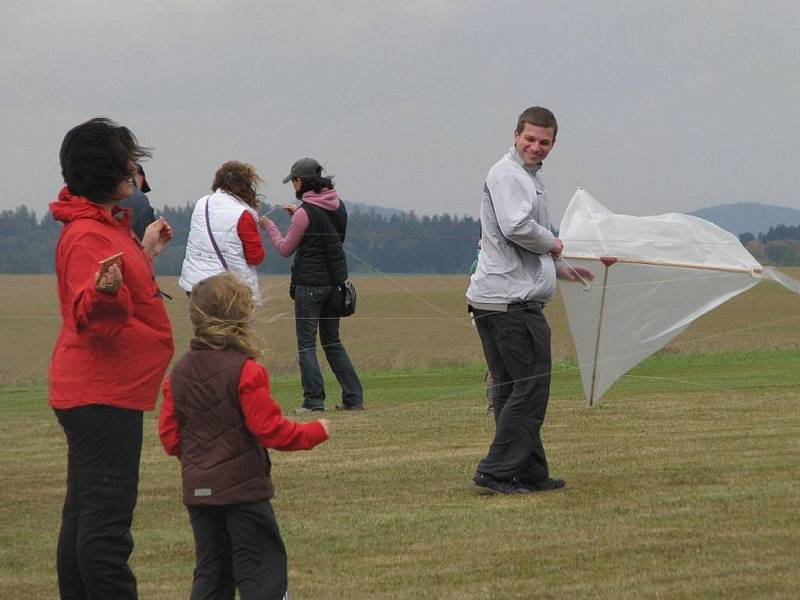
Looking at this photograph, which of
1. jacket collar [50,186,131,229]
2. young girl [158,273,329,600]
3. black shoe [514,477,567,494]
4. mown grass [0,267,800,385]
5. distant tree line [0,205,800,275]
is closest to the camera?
young girl [158,273,329,600]

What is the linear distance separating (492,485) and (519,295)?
1138mm

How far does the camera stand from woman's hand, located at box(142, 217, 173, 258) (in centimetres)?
590

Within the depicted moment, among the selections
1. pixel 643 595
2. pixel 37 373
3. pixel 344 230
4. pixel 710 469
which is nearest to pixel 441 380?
pixel 344 230

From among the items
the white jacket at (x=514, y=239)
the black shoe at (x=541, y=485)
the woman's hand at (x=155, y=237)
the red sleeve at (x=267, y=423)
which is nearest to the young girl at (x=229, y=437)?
the red sleeve at (x=267, y=423)

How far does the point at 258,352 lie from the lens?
5.18 m

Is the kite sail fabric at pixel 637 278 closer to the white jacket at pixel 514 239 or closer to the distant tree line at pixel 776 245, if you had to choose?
the distant tree line at pixel 776 245

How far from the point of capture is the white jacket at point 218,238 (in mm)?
10156

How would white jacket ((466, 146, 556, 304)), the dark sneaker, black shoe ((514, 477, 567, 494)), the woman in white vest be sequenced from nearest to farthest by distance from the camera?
1. white jacket ((466, 146, 556, 304))
2. black shoe ((514, 477, 567, 494))
3. the woman in white vest
4. the dark sneaker

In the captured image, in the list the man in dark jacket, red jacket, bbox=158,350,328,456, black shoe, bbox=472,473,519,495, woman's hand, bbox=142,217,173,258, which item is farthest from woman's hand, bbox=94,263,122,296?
the man in dark jacket

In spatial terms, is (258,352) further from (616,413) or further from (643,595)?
(616,413)

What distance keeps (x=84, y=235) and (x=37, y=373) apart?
61.9ft

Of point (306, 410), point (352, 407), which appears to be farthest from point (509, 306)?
point (352, 407)

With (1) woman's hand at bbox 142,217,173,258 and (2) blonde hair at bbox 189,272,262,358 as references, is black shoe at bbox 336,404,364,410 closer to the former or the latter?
(1) woman's hand at bbox 142,217,173,258

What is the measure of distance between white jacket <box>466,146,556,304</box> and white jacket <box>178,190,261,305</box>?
245 cm
